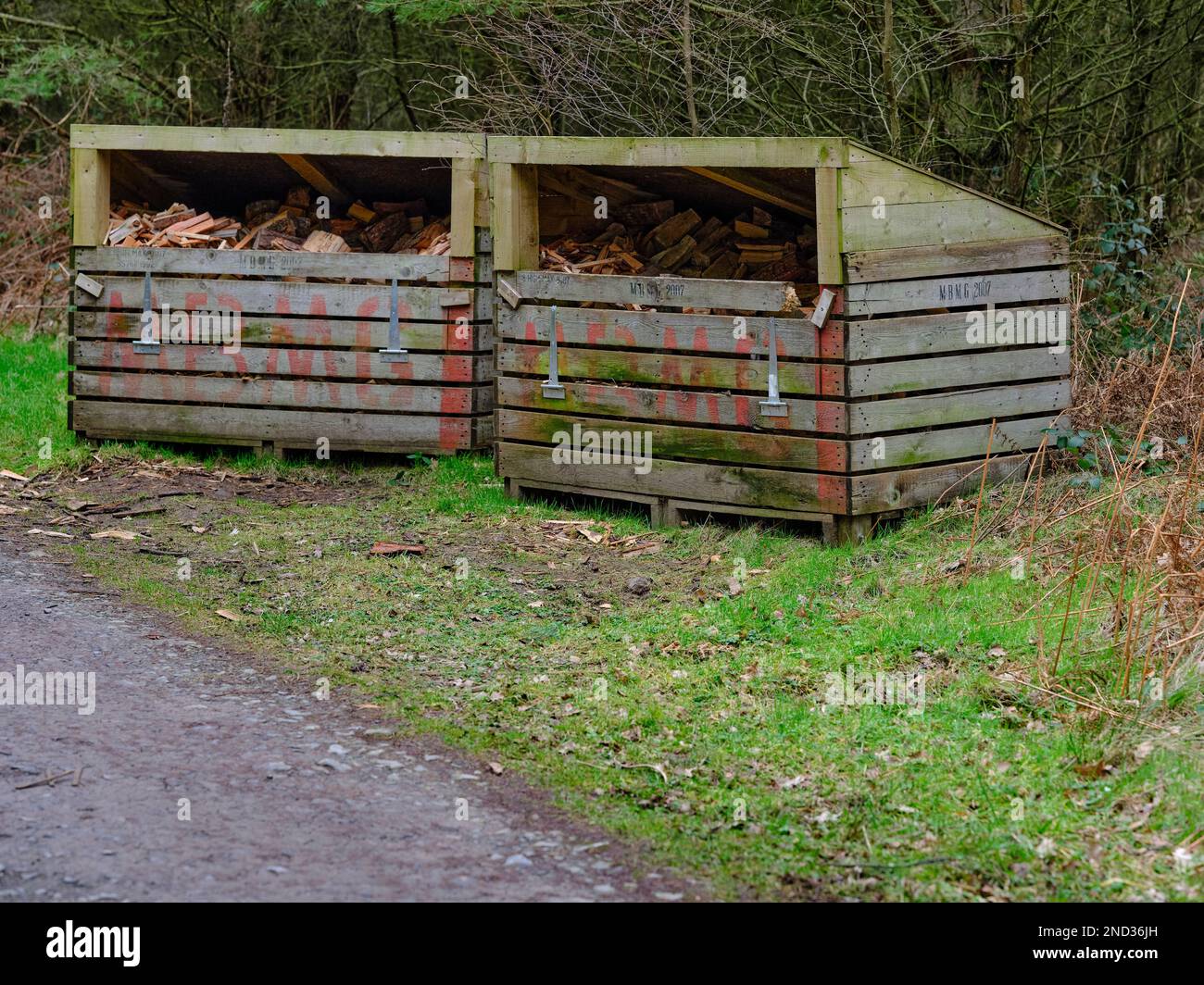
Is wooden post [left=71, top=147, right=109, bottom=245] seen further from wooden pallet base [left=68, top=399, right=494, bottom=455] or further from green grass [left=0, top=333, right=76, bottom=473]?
green grass [left=0, top=333, right=76, bottom=473]

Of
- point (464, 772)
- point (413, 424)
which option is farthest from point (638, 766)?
point (413, 424)

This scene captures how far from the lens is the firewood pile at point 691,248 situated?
29.7 ft

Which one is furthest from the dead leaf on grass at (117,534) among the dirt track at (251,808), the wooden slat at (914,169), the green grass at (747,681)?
the wooden slat at (914,169)

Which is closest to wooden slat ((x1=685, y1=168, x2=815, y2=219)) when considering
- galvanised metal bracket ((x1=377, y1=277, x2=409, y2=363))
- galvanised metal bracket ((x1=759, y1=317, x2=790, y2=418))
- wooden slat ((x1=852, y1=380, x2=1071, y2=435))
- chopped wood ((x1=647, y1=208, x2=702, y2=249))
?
chopped wood ((x1=647, y1=208, x2=702, y2=249))

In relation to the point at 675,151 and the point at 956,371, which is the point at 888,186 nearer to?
the point at 956,371

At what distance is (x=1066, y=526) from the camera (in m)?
7.08

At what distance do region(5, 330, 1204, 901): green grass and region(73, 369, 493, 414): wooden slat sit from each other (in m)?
1.15

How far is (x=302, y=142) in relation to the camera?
9641mm

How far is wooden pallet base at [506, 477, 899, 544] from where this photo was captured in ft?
25.2

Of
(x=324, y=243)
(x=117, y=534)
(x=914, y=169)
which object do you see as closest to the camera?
(x=914, y=169)

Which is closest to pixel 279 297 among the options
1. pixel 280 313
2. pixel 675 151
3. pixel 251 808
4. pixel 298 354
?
pixel 280 313

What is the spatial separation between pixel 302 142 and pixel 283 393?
1775mm

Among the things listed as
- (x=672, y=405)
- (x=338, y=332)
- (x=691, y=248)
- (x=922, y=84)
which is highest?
(x=922, y=84)
